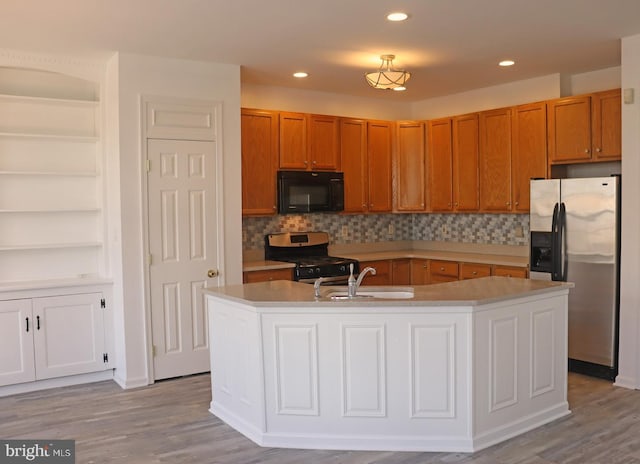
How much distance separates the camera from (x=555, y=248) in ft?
17.6

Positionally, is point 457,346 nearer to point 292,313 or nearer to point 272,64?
point 292,313

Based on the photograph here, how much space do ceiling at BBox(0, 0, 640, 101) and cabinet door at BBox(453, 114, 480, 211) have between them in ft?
2.93

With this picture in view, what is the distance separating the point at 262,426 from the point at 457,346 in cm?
129

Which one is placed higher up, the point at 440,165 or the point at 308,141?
the point at 308,141

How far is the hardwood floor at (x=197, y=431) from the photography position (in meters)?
3.60

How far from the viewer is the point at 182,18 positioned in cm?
414

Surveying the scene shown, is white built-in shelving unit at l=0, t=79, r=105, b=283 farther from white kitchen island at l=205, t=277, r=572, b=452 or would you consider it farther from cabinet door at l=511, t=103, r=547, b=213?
cabinet door at l=511, t=103, r=547, b=213

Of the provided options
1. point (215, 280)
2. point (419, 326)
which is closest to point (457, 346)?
point (419, 326)

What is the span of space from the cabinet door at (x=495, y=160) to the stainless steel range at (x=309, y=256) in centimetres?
158

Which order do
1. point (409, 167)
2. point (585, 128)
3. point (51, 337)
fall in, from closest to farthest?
point (51, 337) → point (585, 128) → point (409, 167)

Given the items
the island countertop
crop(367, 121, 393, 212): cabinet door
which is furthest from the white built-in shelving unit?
crop(367, 121, 393, 212): cabinet door

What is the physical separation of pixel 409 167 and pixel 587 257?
253cm

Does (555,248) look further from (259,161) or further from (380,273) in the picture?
(259,161)

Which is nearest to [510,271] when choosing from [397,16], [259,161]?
[259,161]
